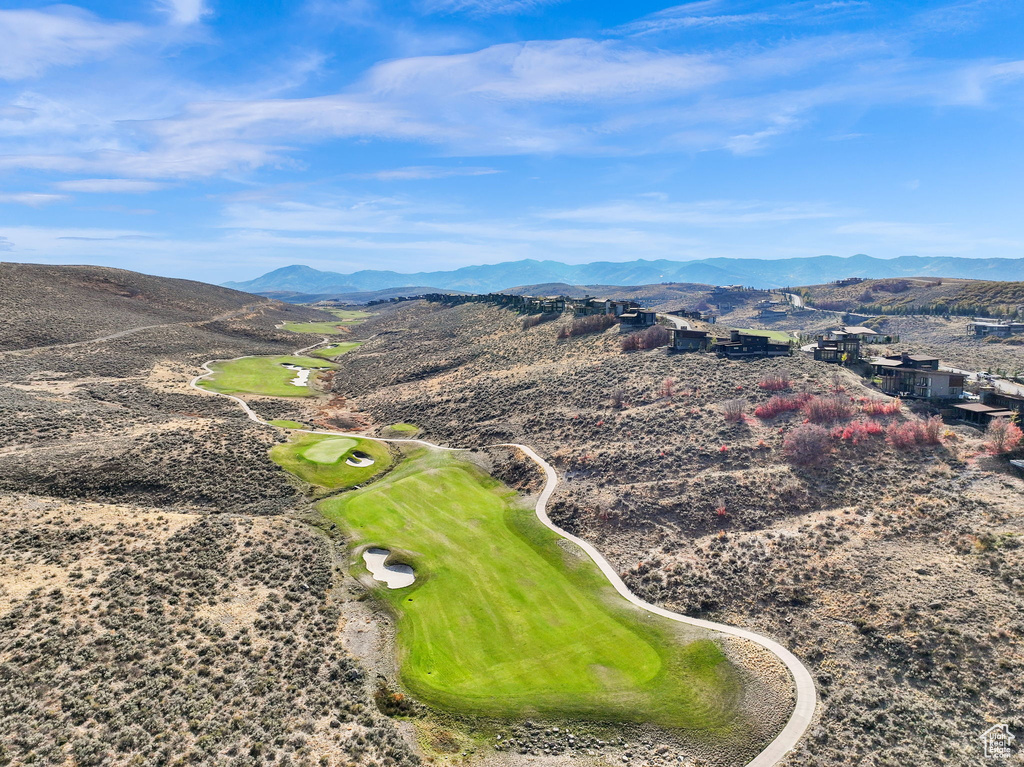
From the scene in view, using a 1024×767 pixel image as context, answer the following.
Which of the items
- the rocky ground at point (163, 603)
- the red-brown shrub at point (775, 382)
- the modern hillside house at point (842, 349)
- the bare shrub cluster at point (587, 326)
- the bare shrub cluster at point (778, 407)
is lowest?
the rocky ground at point (163, 603)

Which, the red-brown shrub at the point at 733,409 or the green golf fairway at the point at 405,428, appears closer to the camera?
the red-brown shrub at the point at 733,409

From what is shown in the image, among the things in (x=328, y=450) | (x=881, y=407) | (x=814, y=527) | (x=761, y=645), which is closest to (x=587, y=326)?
(x=881, y=407)

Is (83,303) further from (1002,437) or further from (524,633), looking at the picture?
(1002,437)

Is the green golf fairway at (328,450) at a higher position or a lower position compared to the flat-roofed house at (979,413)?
lower

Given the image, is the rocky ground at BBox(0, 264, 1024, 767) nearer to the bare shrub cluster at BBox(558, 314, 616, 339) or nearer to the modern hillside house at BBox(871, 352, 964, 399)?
the modern hillside house at BBox(871, 352, 964, 399)

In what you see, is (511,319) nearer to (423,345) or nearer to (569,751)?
(423,345)

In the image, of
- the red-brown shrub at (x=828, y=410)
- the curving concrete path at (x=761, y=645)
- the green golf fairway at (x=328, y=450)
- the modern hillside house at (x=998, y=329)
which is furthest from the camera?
the modern hillside house at (x=998, y=329)

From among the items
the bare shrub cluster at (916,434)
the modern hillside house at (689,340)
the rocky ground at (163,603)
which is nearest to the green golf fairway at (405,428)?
the rocky ground at (163,603)

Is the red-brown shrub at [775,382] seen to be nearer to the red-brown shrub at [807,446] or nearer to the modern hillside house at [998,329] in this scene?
the red-brown shrub at [807,446]
